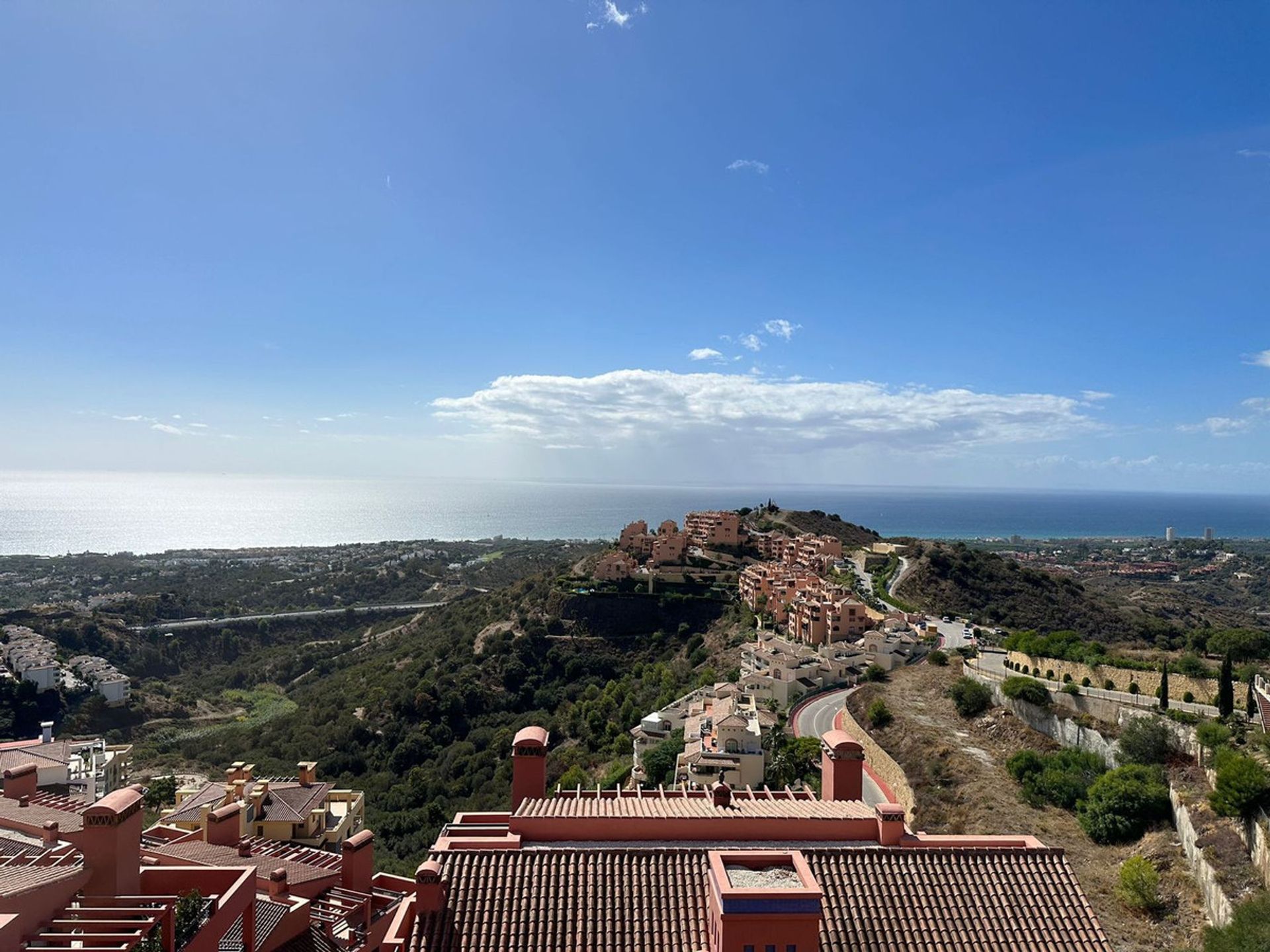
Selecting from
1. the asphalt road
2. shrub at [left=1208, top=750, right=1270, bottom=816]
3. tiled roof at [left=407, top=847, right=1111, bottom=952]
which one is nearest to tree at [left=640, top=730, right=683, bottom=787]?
shrub at [left=1208, top=750, right=1270, bottom=816]

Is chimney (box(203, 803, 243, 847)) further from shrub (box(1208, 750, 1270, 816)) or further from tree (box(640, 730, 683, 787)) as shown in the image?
shrub (box(1208, 750, 1270, 816))

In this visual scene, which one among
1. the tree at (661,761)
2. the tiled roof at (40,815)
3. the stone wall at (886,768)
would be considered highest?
the tiled roof at (40,815)

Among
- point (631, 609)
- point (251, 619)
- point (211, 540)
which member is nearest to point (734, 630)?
point (631, 609)

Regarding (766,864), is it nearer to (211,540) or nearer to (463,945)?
(463,945)

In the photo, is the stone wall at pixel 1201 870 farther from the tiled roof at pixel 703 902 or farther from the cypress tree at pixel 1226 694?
the tiled roof at pixel 703 902

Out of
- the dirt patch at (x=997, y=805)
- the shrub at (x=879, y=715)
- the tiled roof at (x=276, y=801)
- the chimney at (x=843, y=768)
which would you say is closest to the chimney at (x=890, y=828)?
the chimney at (x=843, y=768)

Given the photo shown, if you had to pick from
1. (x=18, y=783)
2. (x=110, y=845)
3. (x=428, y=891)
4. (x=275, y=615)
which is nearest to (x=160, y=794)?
(x=18, y=783)

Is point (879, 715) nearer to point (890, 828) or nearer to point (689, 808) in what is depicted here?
point (890, 828)
